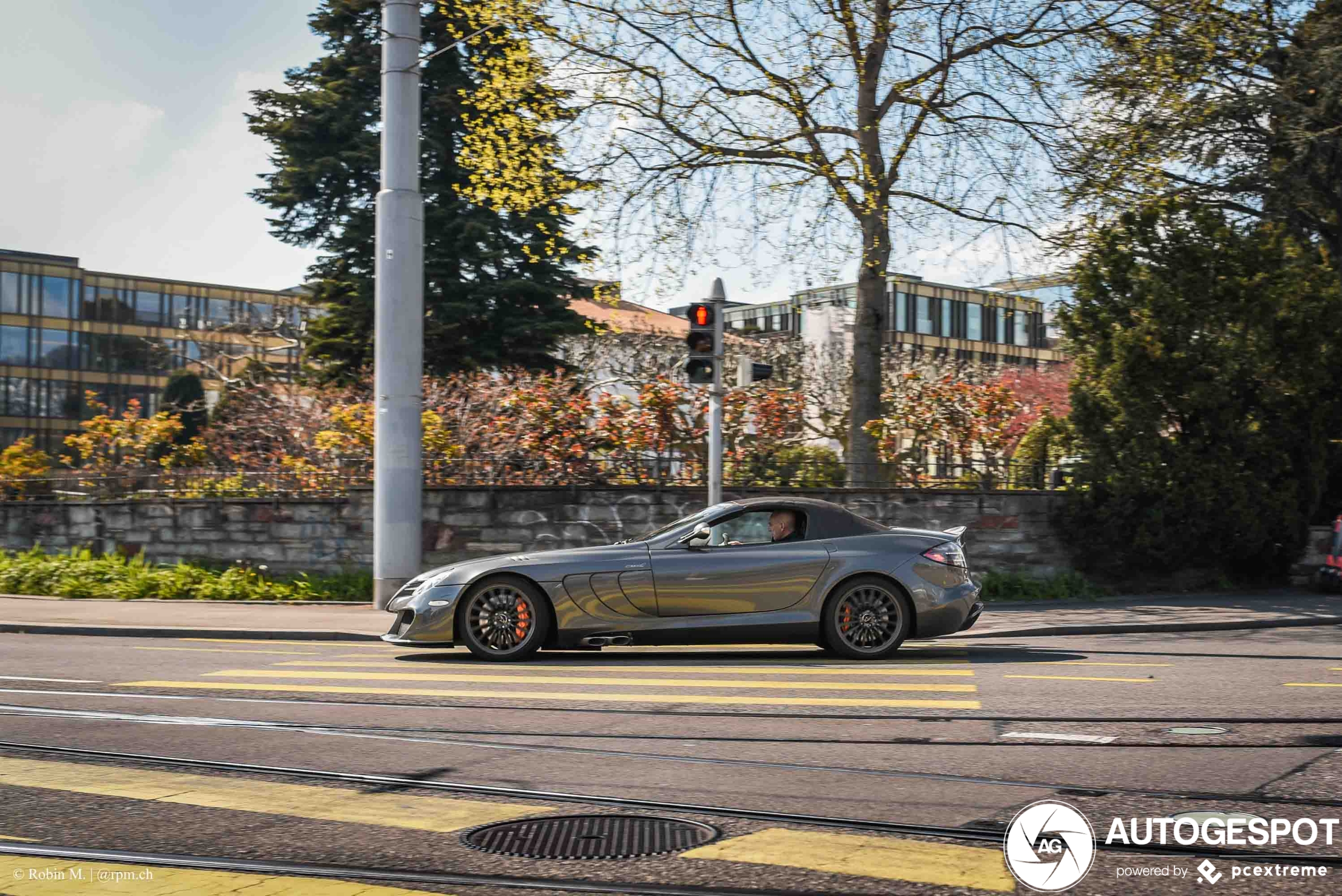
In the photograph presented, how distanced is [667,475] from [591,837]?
13521 mm

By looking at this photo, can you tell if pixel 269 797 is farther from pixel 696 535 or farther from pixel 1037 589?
pixel 1037 589

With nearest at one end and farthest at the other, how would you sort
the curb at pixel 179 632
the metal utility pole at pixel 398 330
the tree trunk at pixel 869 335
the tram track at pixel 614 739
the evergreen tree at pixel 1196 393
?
the tram track at pixel 614 739 → the curb at pixel 179 632 → the metal utility pole at pixel 398 330 → the evergreen tree at pixel 1196 393 → the tree trunk at pixel 869 335

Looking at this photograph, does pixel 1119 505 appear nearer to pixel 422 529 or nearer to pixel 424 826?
pixel 422 529

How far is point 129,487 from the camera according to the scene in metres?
21.0

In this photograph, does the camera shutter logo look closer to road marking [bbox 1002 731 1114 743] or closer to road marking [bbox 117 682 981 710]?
road marking [bbox 1002 731 1114 743]

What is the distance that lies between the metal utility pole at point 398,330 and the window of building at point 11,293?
58479 millimetres

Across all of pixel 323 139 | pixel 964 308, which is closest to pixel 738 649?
pixel 323 139

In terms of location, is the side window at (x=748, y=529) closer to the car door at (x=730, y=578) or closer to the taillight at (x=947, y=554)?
the car door at (x=730, y=578)

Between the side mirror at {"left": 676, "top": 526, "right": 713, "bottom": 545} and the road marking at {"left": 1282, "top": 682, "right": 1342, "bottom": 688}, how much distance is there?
4500 mm

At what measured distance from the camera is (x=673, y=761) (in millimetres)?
6797

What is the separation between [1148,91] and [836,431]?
7.58 metres

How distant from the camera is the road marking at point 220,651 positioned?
12.6 metres

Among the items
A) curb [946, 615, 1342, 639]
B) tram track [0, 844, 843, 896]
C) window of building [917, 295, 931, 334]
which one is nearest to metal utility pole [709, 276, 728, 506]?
curb [946, 615, 1342, 639]

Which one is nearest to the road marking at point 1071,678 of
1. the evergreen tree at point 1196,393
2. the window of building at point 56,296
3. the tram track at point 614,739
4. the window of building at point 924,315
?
the tram track at point 614,739
